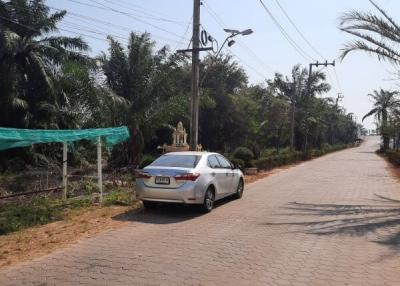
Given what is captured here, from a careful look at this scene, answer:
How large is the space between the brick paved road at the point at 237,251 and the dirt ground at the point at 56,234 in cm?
34

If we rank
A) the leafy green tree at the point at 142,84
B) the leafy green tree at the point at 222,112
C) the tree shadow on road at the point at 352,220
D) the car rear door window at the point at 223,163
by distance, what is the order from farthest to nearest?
the leafy green tree at the point at 222,112, the leafy green tree at the point at 142,84, the car rear door window at the point at 223,163, the tree shadow on road at the point at 352,220

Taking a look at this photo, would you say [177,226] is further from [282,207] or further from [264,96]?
[264,96]

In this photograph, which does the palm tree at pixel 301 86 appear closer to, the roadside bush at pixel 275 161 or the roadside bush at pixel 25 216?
the roadside bush at pixel 275 161

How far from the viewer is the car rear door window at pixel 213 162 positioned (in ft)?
37.2

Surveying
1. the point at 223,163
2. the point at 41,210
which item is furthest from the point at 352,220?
the point at 41,210

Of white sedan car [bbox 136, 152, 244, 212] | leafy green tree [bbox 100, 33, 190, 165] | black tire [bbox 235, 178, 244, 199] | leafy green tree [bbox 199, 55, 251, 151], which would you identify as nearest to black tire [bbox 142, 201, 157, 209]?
white sedan car [bbox 136, 152, 244, 212]

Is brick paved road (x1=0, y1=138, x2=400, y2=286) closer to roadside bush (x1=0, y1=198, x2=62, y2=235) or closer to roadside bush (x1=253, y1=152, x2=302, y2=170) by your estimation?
roadside bush (x1=0, y1=198, x2=62, y2=235)

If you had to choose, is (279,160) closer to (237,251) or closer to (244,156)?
(244,156)

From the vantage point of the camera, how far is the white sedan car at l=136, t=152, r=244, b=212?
10.1 meters

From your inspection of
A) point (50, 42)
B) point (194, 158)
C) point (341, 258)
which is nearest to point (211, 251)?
point (341, 258)

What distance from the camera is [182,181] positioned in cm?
1010

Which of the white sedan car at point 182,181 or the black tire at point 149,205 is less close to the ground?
the white sedan car at point 182,181

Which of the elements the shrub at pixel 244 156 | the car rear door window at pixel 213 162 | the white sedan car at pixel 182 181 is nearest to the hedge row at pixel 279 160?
the shrub at pixel 244 156

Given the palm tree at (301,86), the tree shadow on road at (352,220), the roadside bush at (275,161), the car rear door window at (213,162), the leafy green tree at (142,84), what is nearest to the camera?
the tree shadow on road at (352,220)
